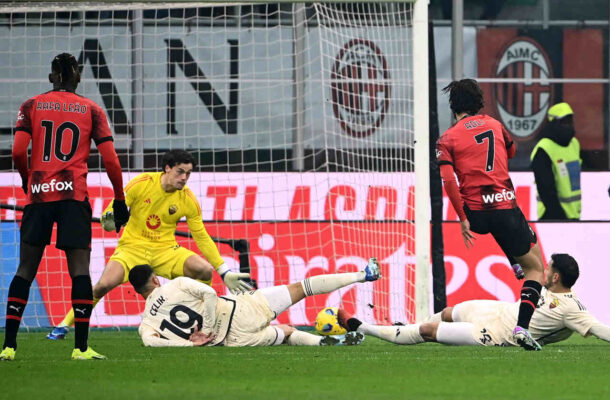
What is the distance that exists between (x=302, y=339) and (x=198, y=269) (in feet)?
4.96

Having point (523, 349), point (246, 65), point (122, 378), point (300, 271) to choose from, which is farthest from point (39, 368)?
point (246, 65)

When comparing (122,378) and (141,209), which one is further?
(141,209)

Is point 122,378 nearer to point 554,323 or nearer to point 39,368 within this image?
point 39,368

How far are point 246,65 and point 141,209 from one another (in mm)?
4601

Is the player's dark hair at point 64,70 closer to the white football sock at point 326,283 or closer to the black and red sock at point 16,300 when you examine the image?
the black and red sock at point 16,300

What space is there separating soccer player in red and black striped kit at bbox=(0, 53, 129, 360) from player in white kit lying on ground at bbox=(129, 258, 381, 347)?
1.27 metres

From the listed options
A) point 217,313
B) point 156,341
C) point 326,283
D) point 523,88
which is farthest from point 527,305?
point 523,88

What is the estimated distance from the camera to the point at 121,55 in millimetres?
13984

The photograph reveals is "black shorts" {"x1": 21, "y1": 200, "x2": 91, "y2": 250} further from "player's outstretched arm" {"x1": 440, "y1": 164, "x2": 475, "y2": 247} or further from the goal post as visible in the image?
the goal post

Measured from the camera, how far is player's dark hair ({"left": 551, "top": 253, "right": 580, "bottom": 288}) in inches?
362

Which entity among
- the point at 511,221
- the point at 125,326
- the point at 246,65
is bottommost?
the point at 125,326

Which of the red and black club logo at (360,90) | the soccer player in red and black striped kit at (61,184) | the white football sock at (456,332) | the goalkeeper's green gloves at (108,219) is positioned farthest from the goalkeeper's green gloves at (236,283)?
the red and black club logo at (360,90)

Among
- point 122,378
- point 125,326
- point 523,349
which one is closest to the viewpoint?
point 122,378

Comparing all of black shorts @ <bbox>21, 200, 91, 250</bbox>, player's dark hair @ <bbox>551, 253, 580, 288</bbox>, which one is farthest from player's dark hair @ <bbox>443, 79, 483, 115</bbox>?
black shorts @ <bbox>21, 200, 91, 250</bbox>
